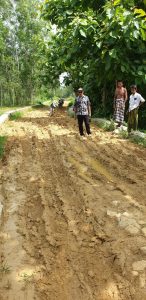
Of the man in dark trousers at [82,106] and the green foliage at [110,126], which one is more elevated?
the man in dark trousers at [82,106]

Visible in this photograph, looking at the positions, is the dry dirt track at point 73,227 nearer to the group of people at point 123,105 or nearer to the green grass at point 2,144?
the green grass at point 2,144

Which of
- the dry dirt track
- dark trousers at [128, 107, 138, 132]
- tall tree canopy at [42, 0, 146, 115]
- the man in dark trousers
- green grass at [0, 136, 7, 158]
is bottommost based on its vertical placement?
green grass at [0, 136, 7, 158]

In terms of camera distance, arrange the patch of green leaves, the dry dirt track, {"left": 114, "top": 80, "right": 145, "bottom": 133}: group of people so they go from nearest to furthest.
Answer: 1. the dry dirt track
2. the patch of green leaves
3. {"left": 114, "top": 80, "right": 145, "bottom": 133}: group of people

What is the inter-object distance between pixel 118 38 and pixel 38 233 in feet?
26.5

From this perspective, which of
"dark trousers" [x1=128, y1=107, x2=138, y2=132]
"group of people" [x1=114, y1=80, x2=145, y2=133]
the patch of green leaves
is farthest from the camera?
"dark trousers" [x1=128, y1=107, x2=138, y2=132]

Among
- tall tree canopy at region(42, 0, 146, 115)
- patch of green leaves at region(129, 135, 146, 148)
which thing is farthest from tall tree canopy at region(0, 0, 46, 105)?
patch of green leaves at region(129, 135, 146, 148)

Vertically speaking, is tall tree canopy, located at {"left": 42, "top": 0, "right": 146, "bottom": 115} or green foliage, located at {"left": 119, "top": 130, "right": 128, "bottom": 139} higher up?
tall tree canopy, located at {"left": 42, "top": 0, "right": 146, "bottom": 115}

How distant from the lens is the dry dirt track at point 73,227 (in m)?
3.63

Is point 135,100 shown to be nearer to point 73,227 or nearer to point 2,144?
point 2,144

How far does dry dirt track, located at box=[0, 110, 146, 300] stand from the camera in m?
3.63

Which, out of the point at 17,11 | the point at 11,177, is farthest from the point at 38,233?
the point at 17,11

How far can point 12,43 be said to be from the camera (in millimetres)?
50531

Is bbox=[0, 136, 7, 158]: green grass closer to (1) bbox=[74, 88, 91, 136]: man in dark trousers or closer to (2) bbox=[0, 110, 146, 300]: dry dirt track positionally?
(2) bbox=[0, 110, 146, 300]: dry dirt track

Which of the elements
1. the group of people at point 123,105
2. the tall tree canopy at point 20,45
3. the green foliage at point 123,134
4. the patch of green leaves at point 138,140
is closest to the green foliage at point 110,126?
the group of people at point 123,105
